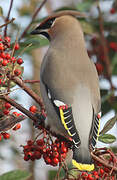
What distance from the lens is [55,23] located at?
3.04 meters

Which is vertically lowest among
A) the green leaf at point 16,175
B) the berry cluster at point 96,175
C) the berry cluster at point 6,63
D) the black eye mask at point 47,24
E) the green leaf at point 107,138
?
the berry cluster at point 96,175

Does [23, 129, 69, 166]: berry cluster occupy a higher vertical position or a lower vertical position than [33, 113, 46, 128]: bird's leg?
lower

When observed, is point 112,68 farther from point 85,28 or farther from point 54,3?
point 54,3

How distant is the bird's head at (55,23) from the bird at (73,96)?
0.9 inches

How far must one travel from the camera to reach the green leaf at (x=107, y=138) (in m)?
2.52

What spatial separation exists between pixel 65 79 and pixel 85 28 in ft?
3.58

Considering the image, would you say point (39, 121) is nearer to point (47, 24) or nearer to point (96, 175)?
point (96, 175)

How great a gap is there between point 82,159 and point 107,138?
0.25 m

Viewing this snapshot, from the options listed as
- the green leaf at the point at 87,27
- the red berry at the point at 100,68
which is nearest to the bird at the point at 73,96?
the green leaf at the point at 87,27

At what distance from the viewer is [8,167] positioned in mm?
4730

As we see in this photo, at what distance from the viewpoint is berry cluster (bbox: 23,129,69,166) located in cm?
226

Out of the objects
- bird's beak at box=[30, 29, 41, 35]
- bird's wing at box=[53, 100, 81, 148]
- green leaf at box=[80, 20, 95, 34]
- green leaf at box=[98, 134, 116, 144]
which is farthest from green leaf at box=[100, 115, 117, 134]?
green leaf at box=[80, 20, 95, 34]

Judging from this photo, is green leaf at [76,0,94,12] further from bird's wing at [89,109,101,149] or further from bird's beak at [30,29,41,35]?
bird's wing at [89,109,101,149]

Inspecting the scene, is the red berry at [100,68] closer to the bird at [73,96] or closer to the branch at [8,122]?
the bird at [73,96]
